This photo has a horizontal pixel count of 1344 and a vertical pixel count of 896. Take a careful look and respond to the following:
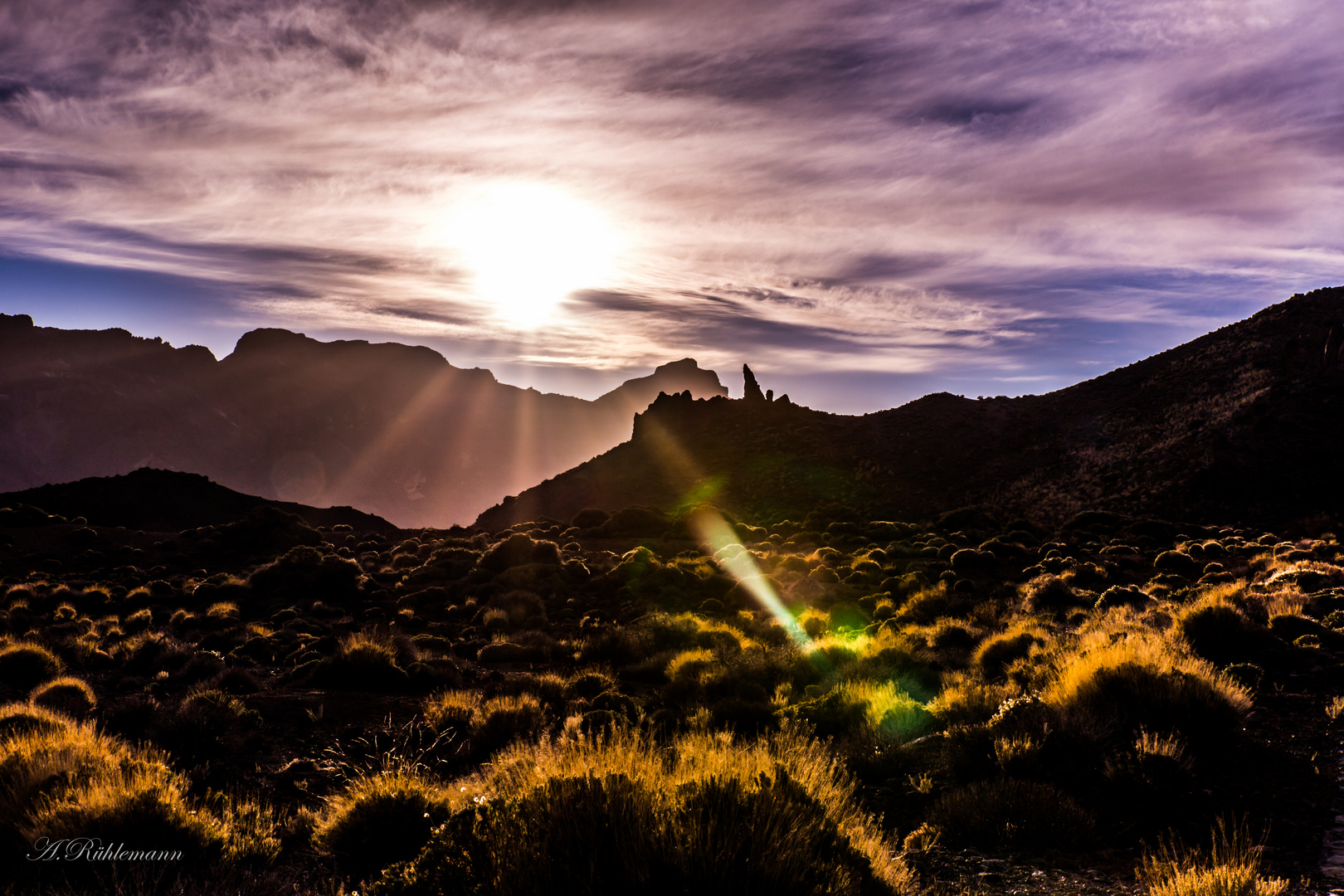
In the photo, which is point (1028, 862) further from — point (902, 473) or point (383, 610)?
point (902, 473)

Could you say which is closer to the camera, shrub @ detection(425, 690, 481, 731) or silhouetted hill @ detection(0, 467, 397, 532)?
shrub @ detection(425, 690, 481, 731)

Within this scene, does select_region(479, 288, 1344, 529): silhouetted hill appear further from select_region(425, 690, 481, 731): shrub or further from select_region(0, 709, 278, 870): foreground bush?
select_region(0, 709, 278, 870): foreground bush

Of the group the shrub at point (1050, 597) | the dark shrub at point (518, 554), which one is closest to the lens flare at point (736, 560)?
the shrub at point (1050, 597)

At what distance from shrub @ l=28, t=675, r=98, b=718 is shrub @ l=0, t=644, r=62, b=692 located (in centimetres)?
147

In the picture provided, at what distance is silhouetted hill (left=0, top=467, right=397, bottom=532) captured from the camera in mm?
51406

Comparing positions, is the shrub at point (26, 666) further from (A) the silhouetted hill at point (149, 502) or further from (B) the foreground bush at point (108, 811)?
(A) the silhouetted hill at point (149, 502)

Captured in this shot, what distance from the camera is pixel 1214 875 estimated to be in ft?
12.6

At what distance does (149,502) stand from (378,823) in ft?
219

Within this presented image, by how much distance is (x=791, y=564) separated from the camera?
29.2m

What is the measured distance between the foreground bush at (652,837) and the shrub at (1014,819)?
57.4 inches

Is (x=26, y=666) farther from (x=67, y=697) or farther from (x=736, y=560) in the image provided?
(x=736, y=560)

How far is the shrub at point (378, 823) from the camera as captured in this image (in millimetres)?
5434
